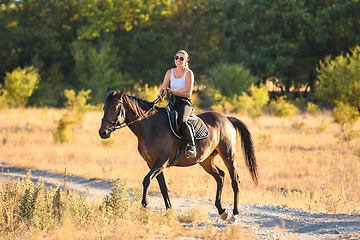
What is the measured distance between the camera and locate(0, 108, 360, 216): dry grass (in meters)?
9.11

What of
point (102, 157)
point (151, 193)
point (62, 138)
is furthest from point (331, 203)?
point (62, 138)

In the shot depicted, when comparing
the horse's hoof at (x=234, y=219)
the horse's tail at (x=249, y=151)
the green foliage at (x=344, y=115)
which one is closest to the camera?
the horse's hoof at (x=234, y=219)

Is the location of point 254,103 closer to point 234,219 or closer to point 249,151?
point 249,151

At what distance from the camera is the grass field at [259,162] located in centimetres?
912

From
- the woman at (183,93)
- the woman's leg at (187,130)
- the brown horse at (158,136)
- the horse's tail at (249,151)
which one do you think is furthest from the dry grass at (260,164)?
the woman at (183,93)

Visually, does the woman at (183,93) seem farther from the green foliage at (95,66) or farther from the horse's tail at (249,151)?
the green foliage at (95,66)

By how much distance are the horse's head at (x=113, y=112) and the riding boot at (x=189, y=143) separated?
3.72ft

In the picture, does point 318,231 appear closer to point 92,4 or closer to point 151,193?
point 151,193

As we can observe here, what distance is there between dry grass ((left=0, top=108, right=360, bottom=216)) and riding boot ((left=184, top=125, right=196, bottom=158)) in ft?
9.24

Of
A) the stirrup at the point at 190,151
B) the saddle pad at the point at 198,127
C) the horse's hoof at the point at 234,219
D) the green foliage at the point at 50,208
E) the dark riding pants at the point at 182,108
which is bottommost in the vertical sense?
the horse's hoof at the point at 234,219

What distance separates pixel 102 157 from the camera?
14.1 m

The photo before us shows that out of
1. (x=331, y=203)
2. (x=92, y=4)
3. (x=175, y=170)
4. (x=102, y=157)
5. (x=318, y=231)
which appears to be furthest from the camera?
(x=92, y=4)

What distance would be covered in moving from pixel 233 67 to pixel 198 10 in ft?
38.8

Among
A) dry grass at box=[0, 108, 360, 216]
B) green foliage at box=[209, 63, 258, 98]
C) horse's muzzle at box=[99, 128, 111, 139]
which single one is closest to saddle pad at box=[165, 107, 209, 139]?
horse's muzzle at box=[99, 128, 111, 139]
